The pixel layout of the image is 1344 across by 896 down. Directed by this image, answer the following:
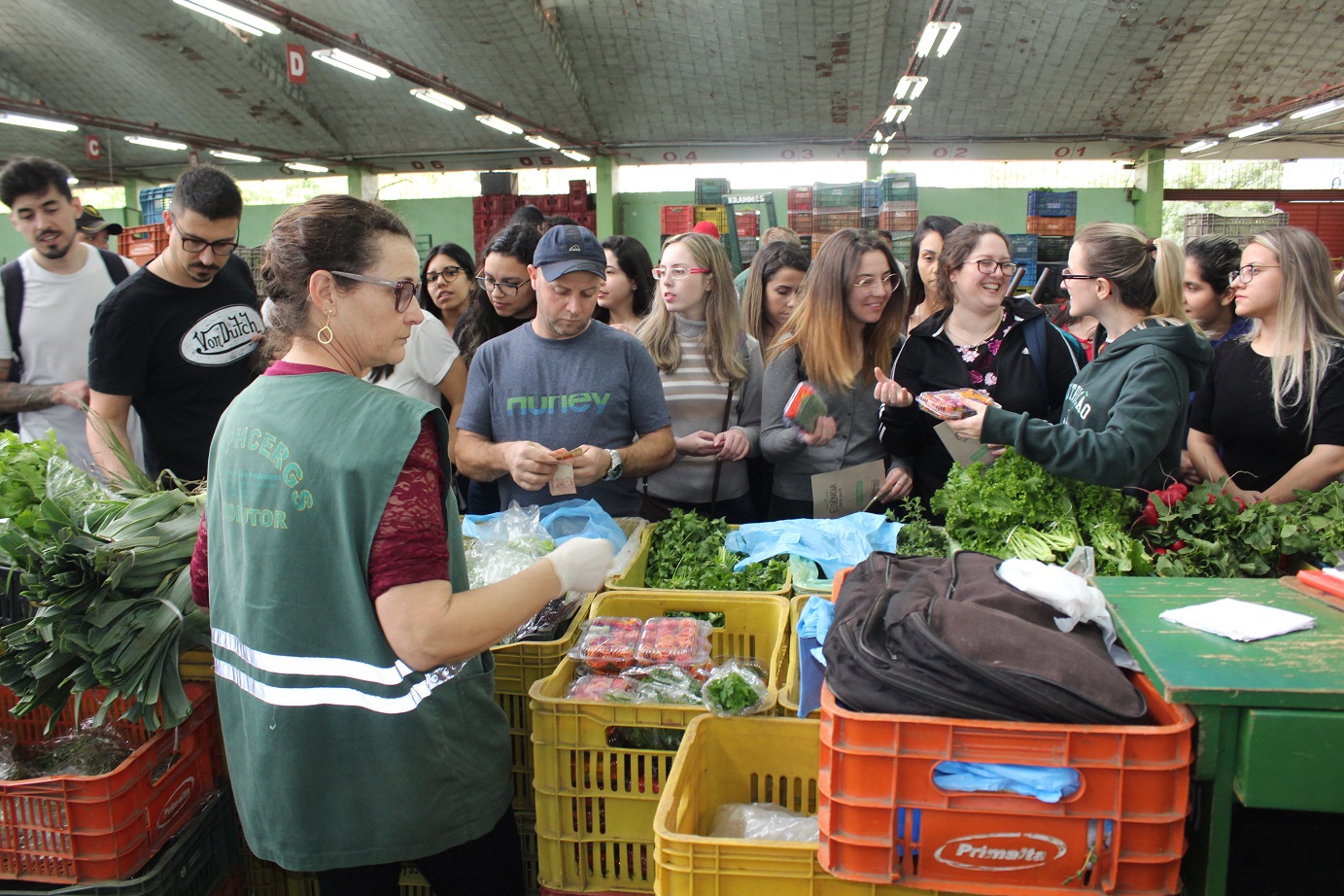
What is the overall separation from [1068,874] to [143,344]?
3153mm

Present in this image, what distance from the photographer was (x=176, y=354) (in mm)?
3055

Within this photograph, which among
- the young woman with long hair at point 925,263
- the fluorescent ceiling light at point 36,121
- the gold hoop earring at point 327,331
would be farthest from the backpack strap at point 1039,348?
the fluorescent ceiling light at point 36,121

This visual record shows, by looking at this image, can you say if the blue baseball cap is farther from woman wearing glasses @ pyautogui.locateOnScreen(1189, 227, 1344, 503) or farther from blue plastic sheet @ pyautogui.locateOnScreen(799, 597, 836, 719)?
woman wearing glasses @ pyautogui.locateOnScreen(1189, 227, 1344, 503)

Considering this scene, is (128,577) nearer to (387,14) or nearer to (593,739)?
(593,739)

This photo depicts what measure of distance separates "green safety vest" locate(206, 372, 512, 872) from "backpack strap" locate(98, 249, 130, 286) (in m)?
2.82

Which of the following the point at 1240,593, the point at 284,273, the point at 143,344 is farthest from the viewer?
the point at 143,344

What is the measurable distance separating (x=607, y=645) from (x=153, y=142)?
54.2 feet

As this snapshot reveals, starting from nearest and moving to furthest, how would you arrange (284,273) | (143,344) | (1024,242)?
(284,273) < (143,344) < (1024,242)

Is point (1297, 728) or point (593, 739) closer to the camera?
point (1297, 728)

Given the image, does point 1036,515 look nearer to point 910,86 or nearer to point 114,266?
point 114,266

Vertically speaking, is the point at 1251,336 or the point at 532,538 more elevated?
the point at 1251,336

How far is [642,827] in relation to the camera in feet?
5.82

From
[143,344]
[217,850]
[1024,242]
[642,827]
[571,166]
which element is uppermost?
[571,166]

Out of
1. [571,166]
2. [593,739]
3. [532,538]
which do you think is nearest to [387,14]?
[571,166]
